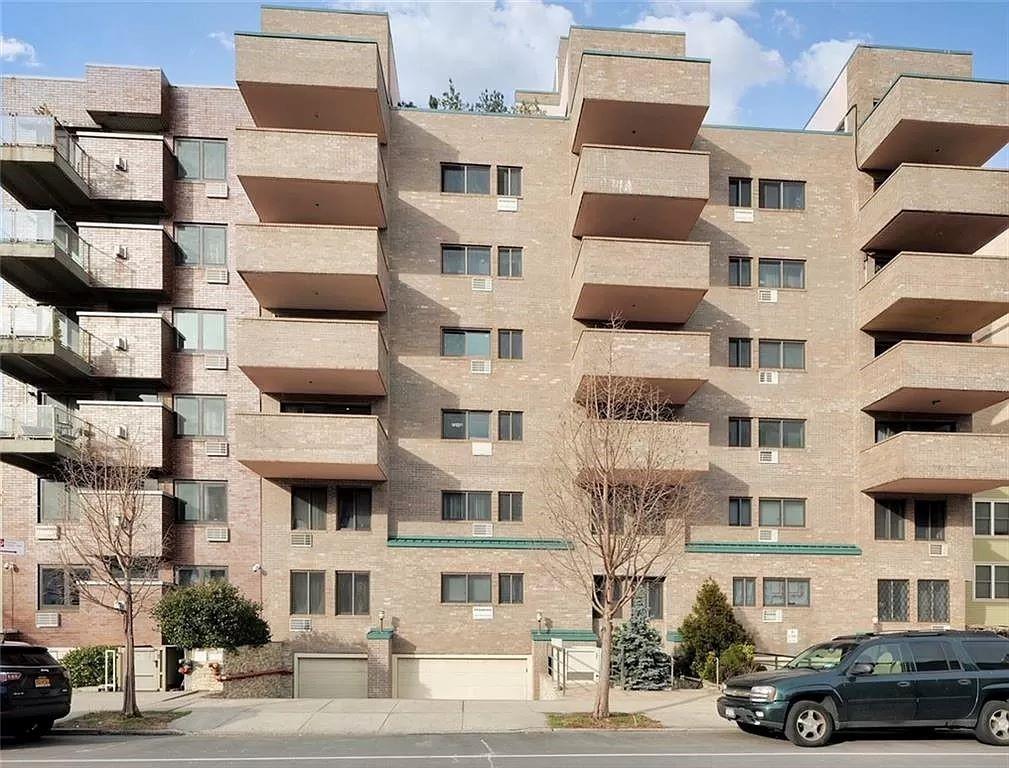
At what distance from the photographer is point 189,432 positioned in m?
22.8

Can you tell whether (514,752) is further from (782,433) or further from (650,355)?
(782,433)

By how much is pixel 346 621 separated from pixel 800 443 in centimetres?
1372

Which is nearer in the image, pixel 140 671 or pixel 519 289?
pixel 140 671

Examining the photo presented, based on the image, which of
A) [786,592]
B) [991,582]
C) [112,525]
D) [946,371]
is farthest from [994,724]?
[112,525]

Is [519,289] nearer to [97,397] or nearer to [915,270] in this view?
[915,270]

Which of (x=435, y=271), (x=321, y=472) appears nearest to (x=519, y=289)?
(x=435, y=271)

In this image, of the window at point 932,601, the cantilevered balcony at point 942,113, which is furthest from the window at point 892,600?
the cantilevered balcony at point 942,113

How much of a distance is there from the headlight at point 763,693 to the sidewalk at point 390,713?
1.61 meters

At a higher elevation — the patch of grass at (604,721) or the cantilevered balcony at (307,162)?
the cantilevered balcony at (307,162)

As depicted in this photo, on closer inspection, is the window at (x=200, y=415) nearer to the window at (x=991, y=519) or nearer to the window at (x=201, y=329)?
the window at (x=201, y=329)

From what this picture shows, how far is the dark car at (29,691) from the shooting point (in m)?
12.4

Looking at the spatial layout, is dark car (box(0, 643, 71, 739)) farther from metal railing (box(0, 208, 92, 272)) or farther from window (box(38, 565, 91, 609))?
metal railing (box(0, 208, 92, 272))

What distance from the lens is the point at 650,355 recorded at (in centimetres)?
2080

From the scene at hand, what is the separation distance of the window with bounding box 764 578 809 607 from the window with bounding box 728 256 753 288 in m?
8.49
